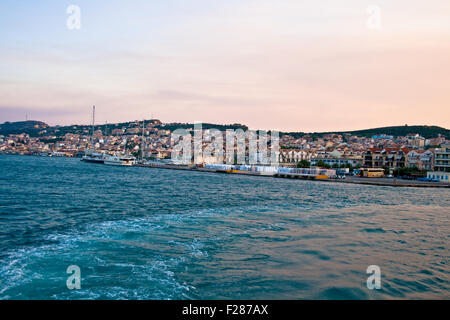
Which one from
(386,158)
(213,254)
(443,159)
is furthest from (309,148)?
(213,254)

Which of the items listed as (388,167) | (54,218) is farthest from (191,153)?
(54,218)

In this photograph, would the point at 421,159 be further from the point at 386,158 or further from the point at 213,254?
the point at 213,254

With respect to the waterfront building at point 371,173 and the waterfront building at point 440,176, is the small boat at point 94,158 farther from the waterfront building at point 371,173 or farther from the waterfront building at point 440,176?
the waterfront building at point 440,176

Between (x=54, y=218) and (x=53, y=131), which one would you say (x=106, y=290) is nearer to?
(x=54, y=218)

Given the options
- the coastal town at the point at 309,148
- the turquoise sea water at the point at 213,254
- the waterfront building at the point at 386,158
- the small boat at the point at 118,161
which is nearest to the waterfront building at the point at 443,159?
the coastal town at the point at 309,148

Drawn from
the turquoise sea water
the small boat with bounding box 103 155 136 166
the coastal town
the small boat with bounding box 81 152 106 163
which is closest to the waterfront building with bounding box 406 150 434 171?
the coastal town
